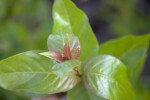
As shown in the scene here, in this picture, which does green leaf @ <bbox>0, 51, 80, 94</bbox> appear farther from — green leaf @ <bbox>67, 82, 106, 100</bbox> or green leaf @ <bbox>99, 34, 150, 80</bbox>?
green leaf @ <bbox>99, 34, 150, 80</bbox>

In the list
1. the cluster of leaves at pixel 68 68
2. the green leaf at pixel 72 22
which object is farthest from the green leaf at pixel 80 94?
the green leaf at pixel 72 22

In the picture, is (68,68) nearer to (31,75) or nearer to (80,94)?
(31,75)

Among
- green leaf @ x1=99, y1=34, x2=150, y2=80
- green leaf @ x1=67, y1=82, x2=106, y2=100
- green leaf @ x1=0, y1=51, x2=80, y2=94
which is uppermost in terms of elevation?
green leaf @ x1=0, y1=51, x2=80, y2=94

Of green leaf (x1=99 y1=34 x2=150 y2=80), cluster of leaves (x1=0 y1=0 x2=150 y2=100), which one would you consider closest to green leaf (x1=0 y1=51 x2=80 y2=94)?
cluster of leaves (x1=0 y1=0 x2=150 y2=100)

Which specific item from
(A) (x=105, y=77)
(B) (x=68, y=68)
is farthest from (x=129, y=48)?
(B) (x=68, y=68)

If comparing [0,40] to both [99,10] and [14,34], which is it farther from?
[99,10]

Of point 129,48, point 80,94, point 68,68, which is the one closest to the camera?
point 68,68

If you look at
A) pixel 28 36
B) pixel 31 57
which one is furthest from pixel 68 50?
pixel 28 36

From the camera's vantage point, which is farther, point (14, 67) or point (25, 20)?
point (25, 20)
